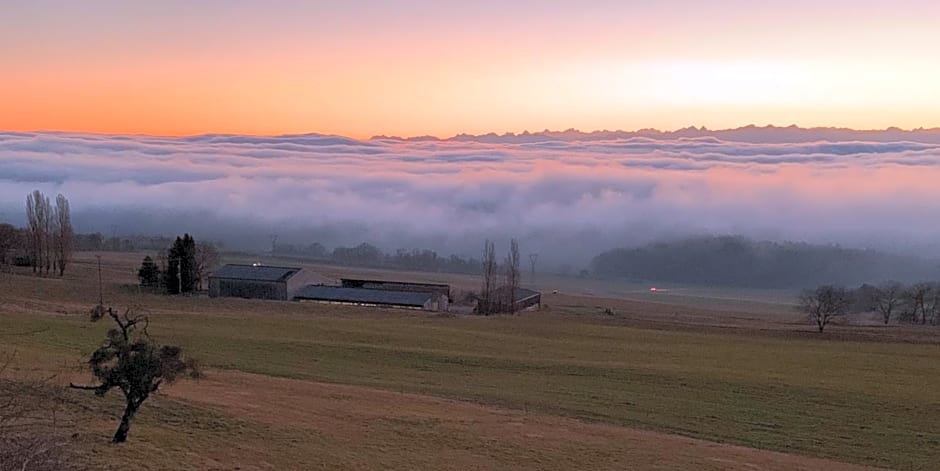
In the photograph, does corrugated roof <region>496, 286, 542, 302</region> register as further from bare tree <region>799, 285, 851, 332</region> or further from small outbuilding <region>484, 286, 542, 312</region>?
bare tree <region>799, 285, 851, 332</region>

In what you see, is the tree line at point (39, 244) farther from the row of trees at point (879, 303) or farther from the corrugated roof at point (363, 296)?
the row of trees at point (879, 303)

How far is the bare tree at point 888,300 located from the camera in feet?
380

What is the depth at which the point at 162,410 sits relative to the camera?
26.9 meters

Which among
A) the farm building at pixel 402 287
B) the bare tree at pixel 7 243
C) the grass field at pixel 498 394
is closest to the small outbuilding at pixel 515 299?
the farm building at pixel 402 287

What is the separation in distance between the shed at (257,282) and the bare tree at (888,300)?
85.1 m

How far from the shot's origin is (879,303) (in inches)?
4656

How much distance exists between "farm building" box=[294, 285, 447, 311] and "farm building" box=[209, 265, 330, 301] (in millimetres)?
1593

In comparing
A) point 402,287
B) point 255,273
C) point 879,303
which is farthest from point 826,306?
point 255,273

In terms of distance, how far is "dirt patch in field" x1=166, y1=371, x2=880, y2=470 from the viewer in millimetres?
26062

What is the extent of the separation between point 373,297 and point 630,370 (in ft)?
163

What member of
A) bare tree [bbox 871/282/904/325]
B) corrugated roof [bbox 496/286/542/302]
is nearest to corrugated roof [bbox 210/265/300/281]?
corrugated roof [bbox 496/286/542/302]

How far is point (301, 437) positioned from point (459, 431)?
20.5 ft

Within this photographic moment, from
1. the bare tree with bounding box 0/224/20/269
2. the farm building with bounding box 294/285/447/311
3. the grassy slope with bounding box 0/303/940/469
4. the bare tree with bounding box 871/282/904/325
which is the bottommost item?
the bare tree with bounding box 871/282/904/325

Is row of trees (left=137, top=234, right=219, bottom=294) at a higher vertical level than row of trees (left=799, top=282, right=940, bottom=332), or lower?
higher
